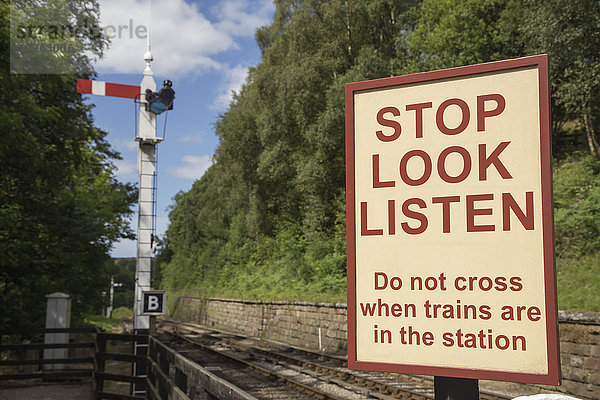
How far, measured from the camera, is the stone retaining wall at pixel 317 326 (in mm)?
8750

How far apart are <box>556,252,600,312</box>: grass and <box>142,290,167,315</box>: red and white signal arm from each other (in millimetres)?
7406

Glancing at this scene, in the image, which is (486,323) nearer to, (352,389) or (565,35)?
(352,389)

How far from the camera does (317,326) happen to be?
19703 millimetres

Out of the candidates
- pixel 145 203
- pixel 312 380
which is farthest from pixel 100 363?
pixel 312 380

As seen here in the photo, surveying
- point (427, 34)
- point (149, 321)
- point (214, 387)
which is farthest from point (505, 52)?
point (214, 387)

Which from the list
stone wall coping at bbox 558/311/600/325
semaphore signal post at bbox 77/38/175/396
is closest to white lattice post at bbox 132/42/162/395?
semaphore signal post at bbox 77/38/175/396

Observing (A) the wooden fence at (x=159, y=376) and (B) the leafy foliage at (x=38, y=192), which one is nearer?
(A) the wooden fence at (x=159, y=376)

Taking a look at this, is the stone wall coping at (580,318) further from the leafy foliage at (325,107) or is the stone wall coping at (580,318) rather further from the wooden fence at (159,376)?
the wooden fence at (159,376)

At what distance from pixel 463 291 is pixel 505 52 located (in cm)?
2330

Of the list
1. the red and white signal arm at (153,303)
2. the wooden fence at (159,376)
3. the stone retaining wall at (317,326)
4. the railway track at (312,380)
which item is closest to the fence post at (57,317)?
the wooden fence at (159,376)

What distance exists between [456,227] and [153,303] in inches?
305

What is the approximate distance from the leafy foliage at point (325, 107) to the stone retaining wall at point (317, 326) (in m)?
0.89

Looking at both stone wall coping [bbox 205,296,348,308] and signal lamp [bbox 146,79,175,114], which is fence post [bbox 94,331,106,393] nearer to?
signal lamp [bbox 146,79,175,114]

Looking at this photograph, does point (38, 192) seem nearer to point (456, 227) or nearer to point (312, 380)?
point (312, 380)
